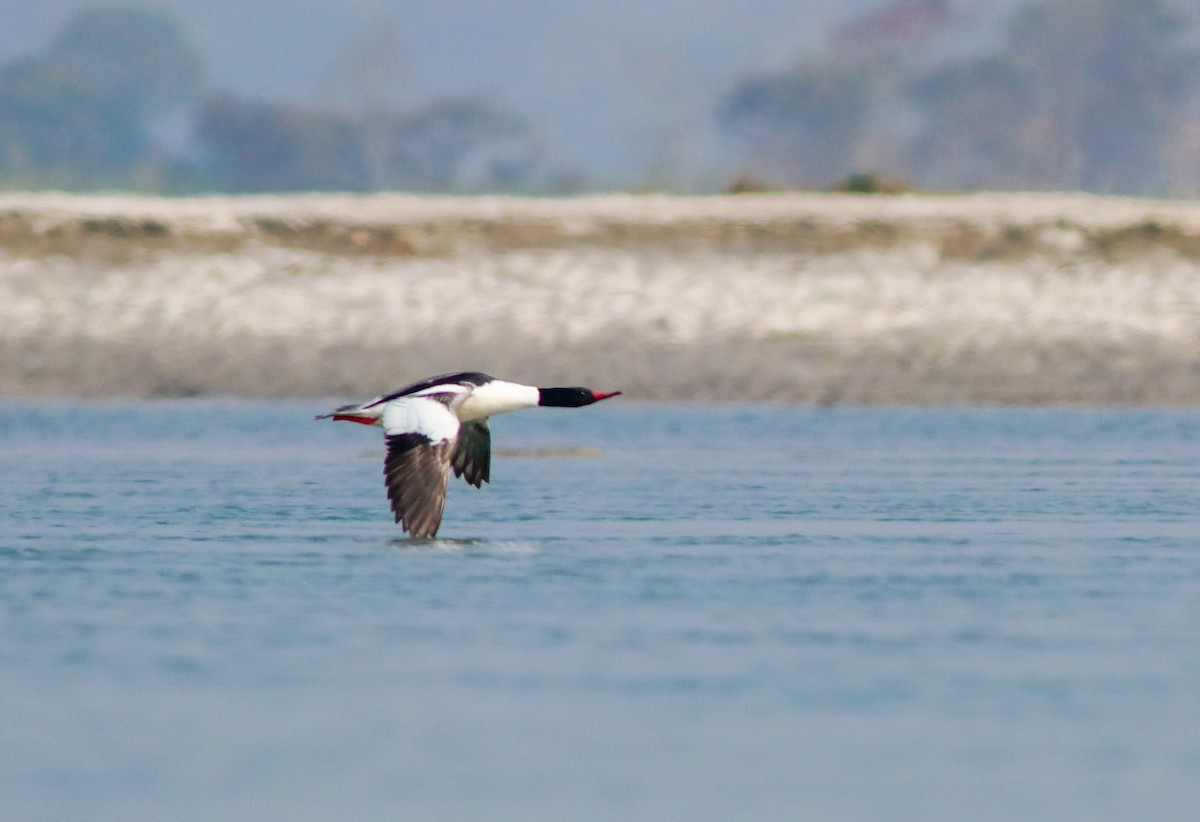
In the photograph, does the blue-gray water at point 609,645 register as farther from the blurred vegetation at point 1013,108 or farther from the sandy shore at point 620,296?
the blurred vegetation at point 1013,108

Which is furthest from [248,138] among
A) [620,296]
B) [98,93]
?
[620,296]

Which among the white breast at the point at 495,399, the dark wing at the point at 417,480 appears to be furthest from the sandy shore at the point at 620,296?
the dark wing at the point at 417,480

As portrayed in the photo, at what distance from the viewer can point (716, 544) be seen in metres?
12.7

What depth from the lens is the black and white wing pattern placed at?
40.7 ft

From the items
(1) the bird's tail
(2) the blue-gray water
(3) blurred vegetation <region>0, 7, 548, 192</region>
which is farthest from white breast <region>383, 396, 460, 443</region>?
(3) blurred vegetation <region>0, 7, 548, 192</region>

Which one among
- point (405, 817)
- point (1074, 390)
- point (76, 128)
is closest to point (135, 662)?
point (405, 817)

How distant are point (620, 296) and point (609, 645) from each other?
1759 centimetres

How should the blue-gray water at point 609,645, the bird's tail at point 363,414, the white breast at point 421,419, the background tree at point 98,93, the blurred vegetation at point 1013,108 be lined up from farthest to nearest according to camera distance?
the background tree at point 98,93, the blurred vegetation at point 1013,108, the bird's tail at point 363,414, the white breast at point 421,419, the blue-gray water at point 609,645

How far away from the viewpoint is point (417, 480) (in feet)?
Answer: 41.2

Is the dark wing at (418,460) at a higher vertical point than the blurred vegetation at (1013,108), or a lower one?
lower

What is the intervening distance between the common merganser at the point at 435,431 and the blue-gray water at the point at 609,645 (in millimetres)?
271

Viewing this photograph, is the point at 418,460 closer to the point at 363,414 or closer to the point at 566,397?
the point at 363,414

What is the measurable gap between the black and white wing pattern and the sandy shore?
11149mm

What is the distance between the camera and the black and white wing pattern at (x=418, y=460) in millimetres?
12414
